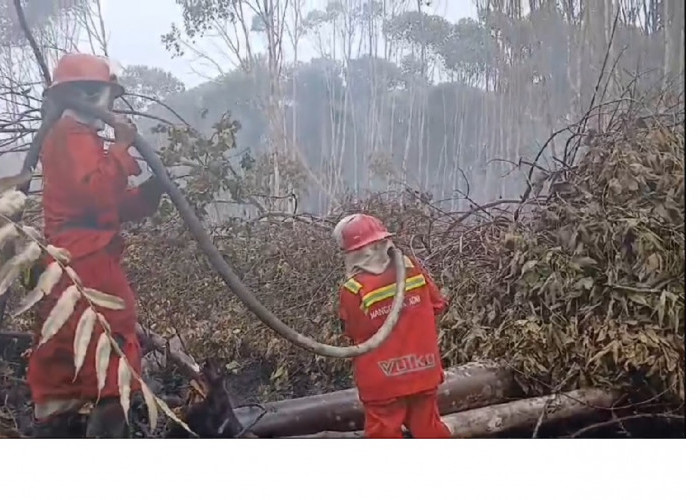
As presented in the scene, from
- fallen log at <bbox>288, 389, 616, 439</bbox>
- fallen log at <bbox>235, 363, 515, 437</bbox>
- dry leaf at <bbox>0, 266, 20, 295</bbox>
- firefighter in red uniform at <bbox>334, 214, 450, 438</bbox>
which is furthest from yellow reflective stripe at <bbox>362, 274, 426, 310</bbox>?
dry leaf at <bbox>0, 266, 20, 295</bbox>

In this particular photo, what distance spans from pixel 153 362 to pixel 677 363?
1.30 meters

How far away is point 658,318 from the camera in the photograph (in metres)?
1.82

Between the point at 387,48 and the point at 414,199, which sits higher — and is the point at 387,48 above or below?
above

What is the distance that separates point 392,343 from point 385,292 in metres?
0.13

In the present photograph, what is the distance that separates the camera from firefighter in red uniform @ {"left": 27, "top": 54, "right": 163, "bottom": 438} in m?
1.83

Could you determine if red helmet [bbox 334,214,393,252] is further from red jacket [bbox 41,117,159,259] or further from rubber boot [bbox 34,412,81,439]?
rubber boot [bbox 34,412,81,439]

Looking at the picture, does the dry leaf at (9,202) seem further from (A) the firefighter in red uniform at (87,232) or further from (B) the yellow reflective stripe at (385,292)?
(B) the yellow reflective stripe at (385,292)

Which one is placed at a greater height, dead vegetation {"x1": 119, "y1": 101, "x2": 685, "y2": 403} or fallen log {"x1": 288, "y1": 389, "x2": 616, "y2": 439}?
dead vegetation {"x1": 119, "y1": 101, "x2": 685, "y2": 403}

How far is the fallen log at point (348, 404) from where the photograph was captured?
185 cm

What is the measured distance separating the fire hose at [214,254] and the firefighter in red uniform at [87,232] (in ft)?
0.06

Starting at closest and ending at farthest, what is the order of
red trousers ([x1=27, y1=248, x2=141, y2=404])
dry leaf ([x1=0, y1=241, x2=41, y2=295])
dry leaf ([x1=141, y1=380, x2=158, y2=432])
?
dry leaf ([x1=0, y1=241, x2=41, y2=295]) → dry leaf ([x1=141, y1=380, x2=158, y2=432]) → red trousers ([x1=27, y1=248, x2=141, y2=404])

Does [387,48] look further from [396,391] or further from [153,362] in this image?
[153,362]
